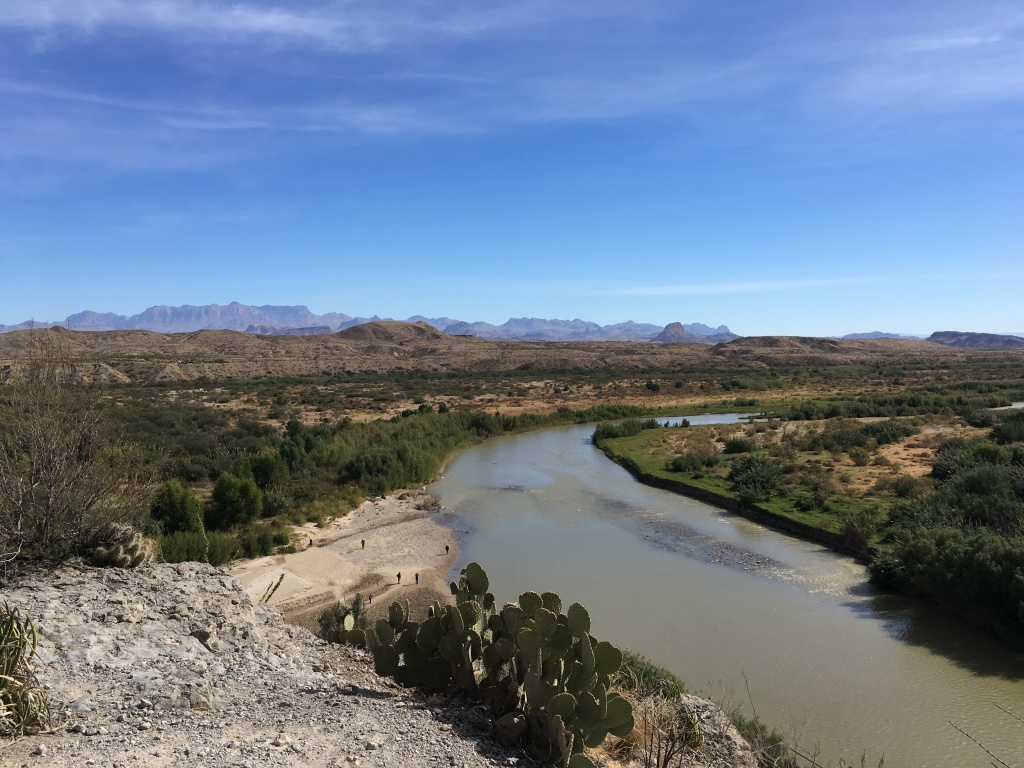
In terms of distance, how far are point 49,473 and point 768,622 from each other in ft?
42.3

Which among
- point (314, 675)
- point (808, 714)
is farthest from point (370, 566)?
point (808, 714)

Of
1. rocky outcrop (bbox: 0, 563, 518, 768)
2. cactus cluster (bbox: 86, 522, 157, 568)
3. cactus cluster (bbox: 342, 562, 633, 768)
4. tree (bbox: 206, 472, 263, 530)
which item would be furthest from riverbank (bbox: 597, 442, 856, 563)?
cactus cluster (bbox: 86, 522, 157, 568)

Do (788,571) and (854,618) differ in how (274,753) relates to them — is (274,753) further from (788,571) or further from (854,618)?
(788,571)

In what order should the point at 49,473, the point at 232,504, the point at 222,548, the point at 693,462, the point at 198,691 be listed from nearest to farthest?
the point at 198,691 < the point at 49,473 < the point at 222,548 < the point at 232,504 < the point at 693,462

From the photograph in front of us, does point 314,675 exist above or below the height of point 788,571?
above

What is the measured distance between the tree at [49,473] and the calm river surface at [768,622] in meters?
8.93

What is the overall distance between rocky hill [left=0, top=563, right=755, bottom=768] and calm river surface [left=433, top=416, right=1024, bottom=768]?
3.05 meters

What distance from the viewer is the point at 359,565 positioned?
1644 cm

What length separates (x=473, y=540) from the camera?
1939cm

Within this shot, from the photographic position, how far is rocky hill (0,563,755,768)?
15.7 ft

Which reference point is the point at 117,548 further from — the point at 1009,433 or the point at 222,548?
the point at 1009,433

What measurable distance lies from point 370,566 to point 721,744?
10978 millimetres

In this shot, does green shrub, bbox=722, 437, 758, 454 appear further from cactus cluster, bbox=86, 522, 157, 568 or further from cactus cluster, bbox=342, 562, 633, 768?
cactus cluster, bbox=86, 522, 157, 568

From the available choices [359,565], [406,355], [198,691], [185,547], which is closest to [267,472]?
[359,565]
